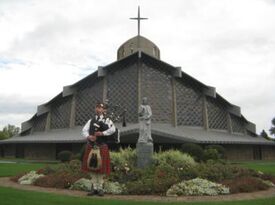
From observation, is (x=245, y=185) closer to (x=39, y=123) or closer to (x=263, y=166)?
(x=263, y=166)

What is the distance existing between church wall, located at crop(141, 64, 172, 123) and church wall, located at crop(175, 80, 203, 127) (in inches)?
38.1

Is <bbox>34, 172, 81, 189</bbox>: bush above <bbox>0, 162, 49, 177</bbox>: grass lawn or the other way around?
the other way around

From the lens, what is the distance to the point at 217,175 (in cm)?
1249

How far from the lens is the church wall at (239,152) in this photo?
35.5 meters

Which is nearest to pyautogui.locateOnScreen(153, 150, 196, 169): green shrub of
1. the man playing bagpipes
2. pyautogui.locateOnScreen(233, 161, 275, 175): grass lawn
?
the man playing bagpipes

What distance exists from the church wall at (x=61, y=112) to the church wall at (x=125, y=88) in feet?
15.5

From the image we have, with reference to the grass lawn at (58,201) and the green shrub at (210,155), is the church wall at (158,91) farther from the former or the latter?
the grass lawn at (58,201)

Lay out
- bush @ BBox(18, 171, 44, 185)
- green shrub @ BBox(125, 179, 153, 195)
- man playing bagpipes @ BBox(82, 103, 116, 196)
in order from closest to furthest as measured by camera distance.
Result: 1. man playing bagpipes @ BBox(82, 103, 116, 196)
2. green shrub @ BBox(125, 179, 153, 195)
3. bush @ BBox(18, 171, 44, 185)

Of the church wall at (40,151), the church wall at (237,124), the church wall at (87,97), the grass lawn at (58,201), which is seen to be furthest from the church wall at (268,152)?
the grass lawn at (58,201)

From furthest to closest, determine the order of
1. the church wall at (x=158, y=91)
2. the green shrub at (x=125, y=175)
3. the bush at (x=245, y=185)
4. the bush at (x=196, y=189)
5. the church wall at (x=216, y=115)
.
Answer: the church wall at (x=216, y=115) → the church wall at (x=158, y=91) → the green shrub at (x=125, y=175) → the bush at (x=245, y=185) → the bush at (x=196, y=189)

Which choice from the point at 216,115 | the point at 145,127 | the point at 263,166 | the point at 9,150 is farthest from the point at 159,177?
the point at 9,150

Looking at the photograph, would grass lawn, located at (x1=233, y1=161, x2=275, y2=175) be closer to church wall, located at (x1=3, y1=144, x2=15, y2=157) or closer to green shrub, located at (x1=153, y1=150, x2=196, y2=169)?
green shrub, located at (x1=153, y1=150, x2=196, y2=169)

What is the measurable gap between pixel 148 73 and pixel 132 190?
1037 inches

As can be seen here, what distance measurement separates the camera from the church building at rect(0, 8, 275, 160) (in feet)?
115
